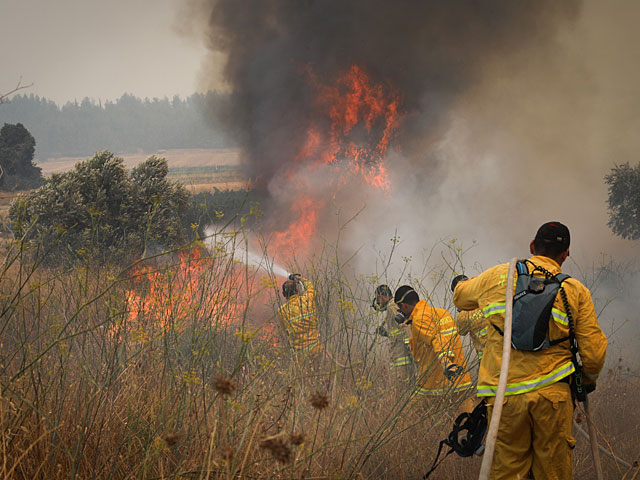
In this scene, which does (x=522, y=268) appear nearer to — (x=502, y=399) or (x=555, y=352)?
(x=555, y=352)

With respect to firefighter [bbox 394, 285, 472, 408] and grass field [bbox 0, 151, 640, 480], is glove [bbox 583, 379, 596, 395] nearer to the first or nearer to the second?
grass field [bbox 0, 151, 640, 480]

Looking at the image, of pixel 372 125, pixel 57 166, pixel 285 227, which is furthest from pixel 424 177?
pixel 57 166

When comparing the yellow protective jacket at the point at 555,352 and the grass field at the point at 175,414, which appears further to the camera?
the yellow protective jacket at the point at 555,352

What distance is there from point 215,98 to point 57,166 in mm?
53592

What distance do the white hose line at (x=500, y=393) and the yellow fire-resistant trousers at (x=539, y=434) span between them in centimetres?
38

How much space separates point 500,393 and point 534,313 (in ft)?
1.95

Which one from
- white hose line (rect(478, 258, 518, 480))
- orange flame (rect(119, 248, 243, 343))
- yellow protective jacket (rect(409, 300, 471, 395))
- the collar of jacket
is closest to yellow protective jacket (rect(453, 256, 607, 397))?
the collar of jacket

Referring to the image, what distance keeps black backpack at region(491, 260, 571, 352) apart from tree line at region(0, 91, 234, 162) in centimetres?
7198

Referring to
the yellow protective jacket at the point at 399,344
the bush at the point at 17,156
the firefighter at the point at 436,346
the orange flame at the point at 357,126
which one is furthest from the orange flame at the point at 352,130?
the firefighter at the point at 436,346

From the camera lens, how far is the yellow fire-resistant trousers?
295cm

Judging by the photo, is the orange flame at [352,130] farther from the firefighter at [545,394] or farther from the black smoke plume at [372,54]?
the firefighter at [545,394]

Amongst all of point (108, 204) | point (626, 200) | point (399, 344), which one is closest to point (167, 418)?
point (399, 344)

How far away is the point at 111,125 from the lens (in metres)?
91.5

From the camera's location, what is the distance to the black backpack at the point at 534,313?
116 inches
